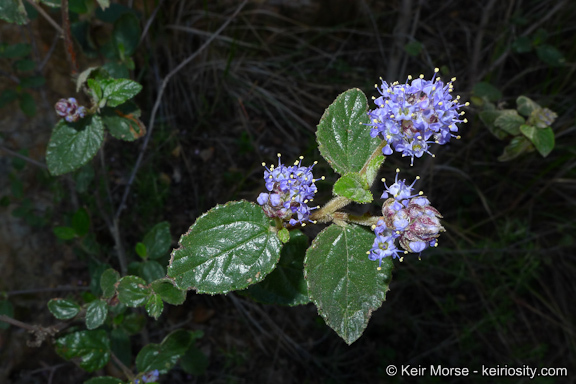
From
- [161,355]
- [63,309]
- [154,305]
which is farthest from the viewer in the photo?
[161,355]

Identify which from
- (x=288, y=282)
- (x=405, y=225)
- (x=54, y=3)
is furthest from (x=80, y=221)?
(x=405, y=225)

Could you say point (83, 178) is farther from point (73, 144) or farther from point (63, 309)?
point (63, 309)

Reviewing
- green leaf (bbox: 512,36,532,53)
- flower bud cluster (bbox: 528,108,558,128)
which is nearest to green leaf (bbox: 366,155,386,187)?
flower bud cluster (bbox: 528,108,558,128)

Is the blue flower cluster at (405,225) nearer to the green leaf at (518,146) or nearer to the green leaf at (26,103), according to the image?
the green leaf at (518,146)

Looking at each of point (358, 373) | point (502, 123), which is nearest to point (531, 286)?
point (358, 373)

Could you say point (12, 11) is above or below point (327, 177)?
above
